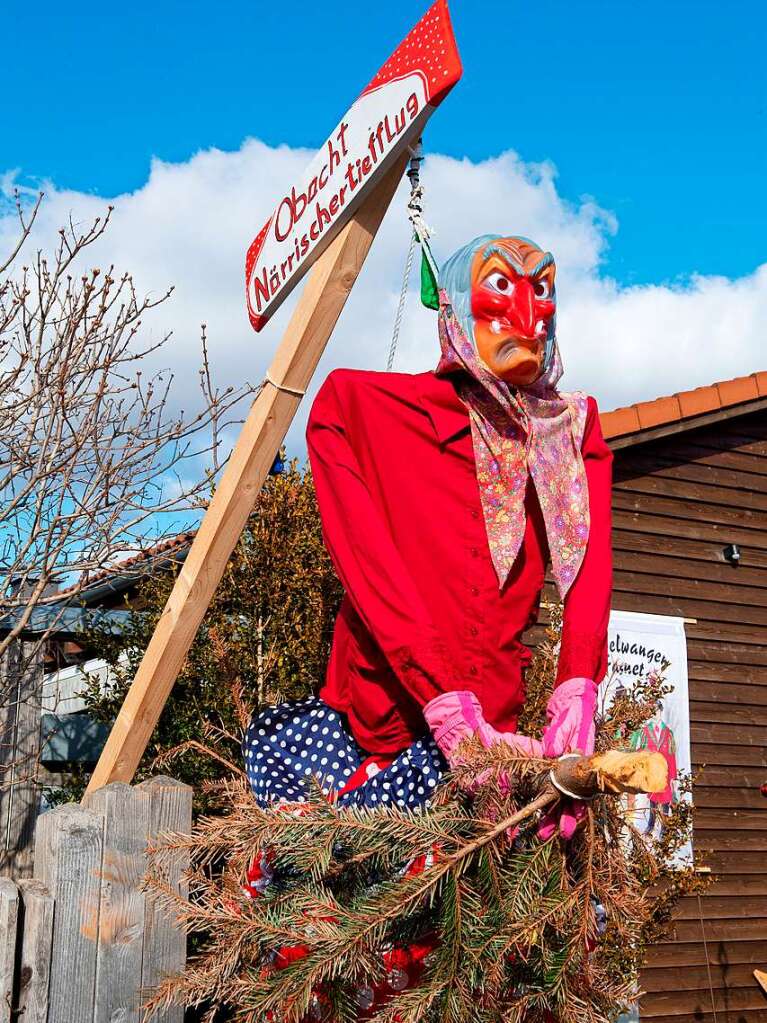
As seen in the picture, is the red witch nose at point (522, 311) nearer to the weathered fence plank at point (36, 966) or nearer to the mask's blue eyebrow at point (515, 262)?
the mask's blue eyebrow at point (515, 262)

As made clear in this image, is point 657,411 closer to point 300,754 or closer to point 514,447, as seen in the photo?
point 514,447

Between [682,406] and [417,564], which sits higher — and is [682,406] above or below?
above

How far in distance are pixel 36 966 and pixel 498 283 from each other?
5.24 feet

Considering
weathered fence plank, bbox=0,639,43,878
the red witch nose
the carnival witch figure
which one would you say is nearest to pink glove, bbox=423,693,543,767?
the carnival witch figure

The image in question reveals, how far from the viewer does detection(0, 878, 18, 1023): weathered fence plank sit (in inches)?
83.6

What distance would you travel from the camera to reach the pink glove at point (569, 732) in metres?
1.60

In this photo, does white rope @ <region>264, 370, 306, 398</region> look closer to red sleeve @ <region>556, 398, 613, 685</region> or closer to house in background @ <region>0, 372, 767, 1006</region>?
red sleeve @ <region>556, 398, 613, 685</region>

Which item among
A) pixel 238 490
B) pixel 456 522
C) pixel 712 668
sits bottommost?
pixel 456 522

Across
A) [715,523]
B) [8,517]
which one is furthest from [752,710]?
[8,517]

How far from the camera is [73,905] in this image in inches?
85.7

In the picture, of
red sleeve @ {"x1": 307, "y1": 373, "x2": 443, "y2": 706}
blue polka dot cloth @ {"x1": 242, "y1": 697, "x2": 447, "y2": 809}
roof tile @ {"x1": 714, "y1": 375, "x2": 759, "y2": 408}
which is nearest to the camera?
red sleeve @ {"x1": 307, "y1": 373, "x2": 443, "y2": 706}

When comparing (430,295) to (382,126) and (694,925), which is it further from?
(694,925)

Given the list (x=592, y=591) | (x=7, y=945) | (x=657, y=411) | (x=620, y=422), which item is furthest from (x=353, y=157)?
(x=657, y=411)

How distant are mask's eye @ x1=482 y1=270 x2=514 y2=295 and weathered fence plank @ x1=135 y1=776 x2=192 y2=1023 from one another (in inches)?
47.8
